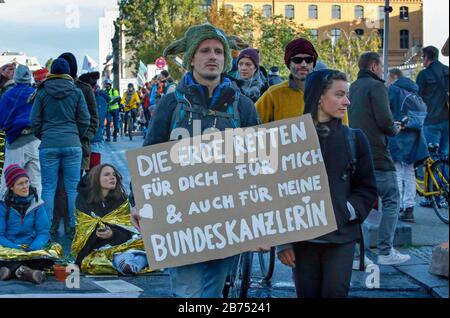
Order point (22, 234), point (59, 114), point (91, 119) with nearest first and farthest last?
point (22, 234)
point (59, 114)
point (91, 119)

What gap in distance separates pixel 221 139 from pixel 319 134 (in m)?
0.46

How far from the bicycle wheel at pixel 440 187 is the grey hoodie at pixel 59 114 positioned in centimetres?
356

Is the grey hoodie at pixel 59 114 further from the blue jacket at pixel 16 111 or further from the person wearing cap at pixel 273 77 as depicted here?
the person wearing cap at pixel 273 77

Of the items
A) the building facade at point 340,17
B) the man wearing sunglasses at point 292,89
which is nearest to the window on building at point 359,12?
the building facade at point 340,17

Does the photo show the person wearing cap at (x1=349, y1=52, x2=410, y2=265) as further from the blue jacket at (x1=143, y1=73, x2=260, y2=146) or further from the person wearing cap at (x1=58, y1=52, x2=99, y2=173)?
the blue jacket at (x1=143, y1=73, x2=260, y2=146)

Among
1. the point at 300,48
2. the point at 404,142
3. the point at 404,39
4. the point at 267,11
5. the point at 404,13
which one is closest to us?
the point at 300,48

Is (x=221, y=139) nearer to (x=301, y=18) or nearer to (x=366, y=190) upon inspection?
(x=366, y=190)

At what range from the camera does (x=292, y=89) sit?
555 cm

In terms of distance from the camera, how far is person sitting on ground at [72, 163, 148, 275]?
672 centimetres

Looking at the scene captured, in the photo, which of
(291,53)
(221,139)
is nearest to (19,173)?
(291,53)

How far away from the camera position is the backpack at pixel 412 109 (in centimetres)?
809

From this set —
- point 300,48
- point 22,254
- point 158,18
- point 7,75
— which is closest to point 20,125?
point 7,75

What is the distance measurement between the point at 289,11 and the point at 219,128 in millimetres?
3281

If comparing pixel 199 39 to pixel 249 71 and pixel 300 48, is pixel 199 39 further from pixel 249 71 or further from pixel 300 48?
pixel 249 71
